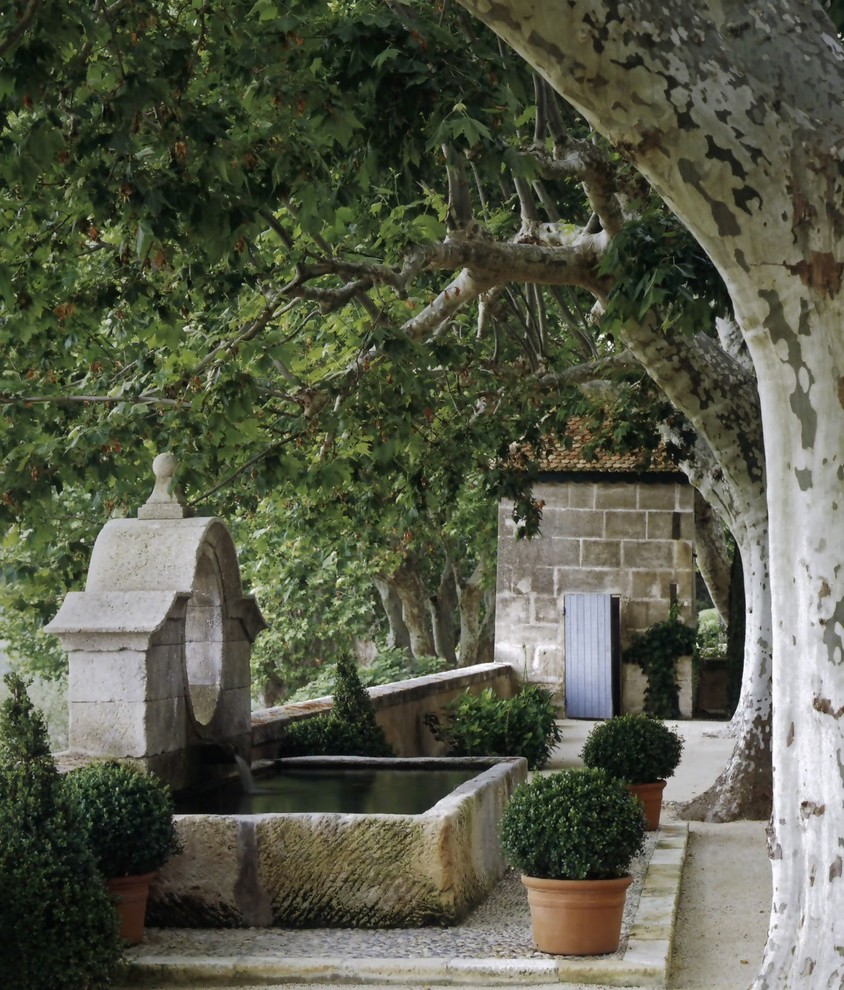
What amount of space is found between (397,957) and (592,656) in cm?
1286

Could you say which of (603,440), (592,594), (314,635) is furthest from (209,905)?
(314,635)

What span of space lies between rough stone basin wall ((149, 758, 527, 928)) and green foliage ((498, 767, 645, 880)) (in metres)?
0.51

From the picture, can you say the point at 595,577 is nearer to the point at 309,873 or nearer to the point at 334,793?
the point at 334,793

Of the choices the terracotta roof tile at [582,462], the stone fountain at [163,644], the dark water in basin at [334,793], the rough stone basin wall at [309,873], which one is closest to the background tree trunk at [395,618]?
the terracotta roof tile at [582,462]

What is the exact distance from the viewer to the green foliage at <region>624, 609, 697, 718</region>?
1884cm

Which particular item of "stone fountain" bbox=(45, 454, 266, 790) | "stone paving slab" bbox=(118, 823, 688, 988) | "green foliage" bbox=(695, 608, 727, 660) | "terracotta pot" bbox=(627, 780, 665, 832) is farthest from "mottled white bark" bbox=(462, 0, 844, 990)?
"green foliage" bbox=(695, 608, 727, 660)

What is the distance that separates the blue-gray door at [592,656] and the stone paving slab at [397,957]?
38.0 feet

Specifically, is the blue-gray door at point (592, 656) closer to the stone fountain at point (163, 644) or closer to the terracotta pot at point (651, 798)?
the terracotta pot at point (651, 798)

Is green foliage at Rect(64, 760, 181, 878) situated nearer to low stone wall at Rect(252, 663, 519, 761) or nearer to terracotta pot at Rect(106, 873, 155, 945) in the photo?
terracotta pot at Rect(106, 873, 155, 945)

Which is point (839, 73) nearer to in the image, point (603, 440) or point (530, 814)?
point (530, 814)

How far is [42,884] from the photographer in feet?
18.3

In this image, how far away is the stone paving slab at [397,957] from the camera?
6.04m

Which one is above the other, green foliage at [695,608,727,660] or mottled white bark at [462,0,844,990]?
mottled white bark at [462,0,844,990]

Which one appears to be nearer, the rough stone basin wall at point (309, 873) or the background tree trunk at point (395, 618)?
the rough stone basin wall at point (309, 873)
